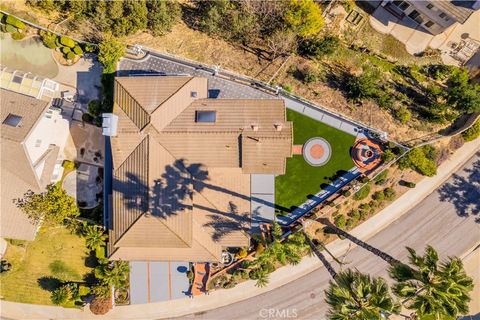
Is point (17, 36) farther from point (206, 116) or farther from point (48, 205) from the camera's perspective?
point (206, 116)

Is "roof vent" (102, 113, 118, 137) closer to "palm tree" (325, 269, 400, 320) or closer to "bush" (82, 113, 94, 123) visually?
"bush" (82, 113, 94, 123)

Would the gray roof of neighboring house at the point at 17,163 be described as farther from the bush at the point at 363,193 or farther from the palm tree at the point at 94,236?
the bush at the point at 363,193

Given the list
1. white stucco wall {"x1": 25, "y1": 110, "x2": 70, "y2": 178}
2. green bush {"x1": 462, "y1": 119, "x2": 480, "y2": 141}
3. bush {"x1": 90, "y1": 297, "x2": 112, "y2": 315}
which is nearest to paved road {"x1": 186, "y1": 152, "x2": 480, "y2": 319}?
green bush {"x1": 462, "y1": 119, "x2": 480, "y2": 141}

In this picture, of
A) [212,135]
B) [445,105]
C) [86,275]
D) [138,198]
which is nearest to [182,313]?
[86,275]

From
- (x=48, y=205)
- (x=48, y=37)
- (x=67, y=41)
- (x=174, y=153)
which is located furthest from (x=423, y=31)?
(x=48, y=205)

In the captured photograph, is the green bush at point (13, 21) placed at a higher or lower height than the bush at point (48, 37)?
higher

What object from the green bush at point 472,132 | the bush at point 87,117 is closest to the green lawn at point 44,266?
the bush at point 87,117
